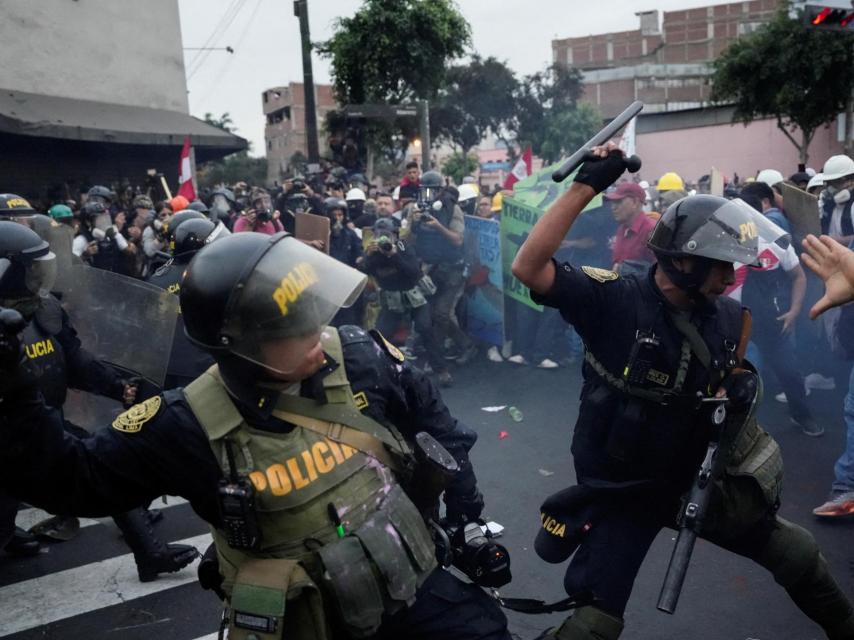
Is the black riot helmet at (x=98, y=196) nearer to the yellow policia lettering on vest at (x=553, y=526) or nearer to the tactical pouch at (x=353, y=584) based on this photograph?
the yellow policia lettering on vest at (x=553, y=526)

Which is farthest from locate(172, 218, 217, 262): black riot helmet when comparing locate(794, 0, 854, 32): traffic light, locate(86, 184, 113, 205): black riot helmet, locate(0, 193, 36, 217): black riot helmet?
locate(794, 0, 854, 32): traffic light

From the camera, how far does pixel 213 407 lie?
1.99 meters

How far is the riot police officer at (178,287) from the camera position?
4.44 metres

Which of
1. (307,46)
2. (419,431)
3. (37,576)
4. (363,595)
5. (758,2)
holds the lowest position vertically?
(37,576)

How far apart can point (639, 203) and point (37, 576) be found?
543 cm

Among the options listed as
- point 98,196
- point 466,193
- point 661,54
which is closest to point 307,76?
point 98,196

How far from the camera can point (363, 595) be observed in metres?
1.95

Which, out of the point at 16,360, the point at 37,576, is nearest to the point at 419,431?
the point at 16,360

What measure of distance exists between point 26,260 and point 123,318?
60cm

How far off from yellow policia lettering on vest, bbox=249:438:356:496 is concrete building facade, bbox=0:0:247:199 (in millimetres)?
15756

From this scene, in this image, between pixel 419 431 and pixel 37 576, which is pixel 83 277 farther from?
pixel 419 431

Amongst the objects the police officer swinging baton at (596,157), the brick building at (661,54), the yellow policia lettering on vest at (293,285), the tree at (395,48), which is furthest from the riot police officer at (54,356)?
the brick building at (661,54)

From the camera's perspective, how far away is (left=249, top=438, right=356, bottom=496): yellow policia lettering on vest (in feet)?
6.36

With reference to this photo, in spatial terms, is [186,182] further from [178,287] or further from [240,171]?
[240,171]
